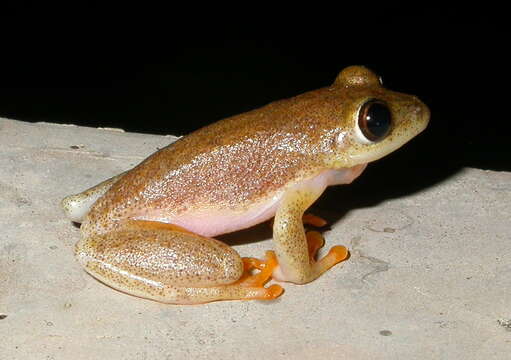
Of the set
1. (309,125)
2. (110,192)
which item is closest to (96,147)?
(110,192)

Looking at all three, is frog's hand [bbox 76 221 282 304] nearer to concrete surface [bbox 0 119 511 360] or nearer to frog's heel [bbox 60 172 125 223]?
concrete surface [bbox 0 119 511 360]

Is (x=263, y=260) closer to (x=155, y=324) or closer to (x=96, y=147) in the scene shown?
(x=155, y=324)

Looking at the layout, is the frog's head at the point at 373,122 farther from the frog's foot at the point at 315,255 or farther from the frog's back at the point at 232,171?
the frog's foot at the point at 315,255

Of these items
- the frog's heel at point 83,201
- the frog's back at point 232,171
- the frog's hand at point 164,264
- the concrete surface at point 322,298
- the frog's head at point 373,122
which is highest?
the frog's head at point 373,122

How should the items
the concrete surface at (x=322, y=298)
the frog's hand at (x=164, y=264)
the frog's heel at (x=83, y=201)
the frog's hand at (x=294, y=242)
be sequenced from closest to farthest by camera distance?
the concrete surface at (x=322, y=298) < the frog's hand at (x=164, y=264) < the frog's hand at (x=294, y=242) < the frog's heel at (x=83, y=201)

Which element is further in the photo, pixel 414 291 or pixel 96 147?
pixel 96 147

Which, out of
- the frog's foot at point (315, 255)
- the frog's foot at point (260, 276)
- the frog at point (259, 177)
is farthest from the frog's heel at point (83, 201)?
the frog's foot at point (315, 255)

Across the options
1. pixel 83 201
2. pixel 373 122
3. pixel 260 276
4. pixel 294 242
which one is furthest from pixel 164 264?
pixel 373 122

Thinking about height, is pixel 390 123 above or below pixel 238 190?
above
